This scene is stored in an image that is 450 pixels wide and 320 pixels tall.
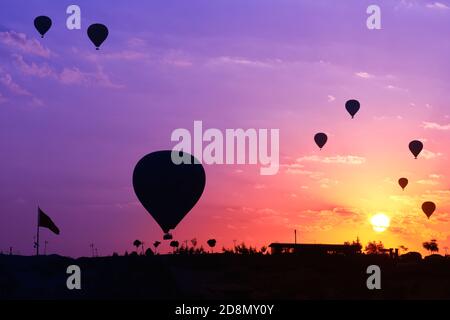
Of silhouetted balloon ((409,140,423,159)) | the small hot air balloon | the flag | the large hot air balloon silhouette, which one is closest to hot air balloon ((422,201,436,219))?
silhouetted balloon ((409,140,423,159))

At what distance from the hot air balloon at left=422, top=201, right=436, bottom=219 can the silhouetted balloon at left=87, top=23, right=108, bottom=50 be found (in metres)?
37.6

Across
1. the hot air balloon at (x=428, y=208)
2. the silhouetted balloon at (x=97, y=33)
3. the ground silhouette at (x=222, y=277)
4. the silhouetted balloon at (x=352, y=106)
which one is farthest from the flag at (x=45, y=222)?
the hot air balloon at (x=428, y=208)

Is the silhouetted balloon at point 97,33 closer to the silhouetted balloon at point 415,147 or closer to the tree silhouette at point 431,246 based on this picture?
the silhouetted balloon at point 415,147

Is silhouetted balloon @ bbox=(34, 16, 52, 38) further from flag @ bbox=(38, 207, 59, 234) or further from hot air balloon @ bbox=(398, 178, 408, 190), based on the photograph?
hot air balloon @ bbox=(398, 178, 408, 190)

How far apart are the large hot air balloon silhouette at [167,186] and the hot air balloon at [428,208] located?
27.4m

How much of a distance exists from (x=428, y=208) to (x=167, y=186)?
31.4 metres

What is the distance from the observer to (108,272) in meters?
73.4

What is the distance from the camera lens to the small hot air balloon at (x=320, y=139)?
8319 centimetres

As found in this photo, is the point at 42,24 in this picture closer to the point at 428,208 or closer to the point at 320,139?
the point at 320,139

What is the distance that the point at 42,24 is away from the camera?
76.3m

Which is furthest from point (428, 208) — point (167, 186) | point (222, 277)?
point (167, 186)
